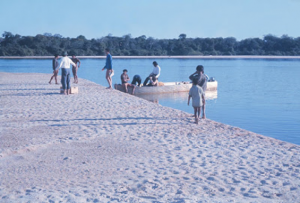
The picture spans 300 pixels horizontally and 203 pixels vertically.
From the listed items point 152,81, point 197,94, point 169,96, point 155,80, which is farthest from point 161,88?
point 197,94

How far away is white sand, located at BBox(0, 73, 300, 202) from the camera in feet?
15.8

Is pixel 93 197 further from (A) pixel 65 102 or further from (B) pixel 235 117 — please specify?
(B) pixel 235 117

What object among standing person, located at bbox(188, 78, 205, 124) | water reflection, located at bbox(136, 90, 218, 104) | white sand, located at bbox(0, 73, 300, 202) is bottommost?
Answer: water reflection, located at bbox(136, 90, 218, 104)

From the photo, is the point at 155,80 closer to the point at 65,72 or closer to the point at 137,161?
the point at 65,72

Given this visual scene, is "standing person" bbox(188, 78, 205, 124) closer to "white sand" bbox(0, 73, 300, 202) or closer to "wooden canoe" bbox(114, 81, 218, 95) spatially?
"white sand" bbox(0, 73, 300, 202)

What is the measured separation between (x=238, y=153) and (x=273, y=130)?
246 inches

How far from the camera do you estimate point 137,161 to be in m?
6.18

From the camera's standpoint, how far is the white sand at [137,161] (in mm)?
4809

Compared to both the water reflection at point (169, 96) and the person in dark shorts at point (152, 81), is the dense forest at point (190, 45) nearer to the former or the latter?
the water reflection at point (169, 96)

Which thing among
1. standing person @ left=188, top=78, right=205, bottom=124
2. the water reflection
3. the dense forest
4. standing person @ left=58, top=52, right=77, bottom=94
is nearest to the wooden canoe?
the water reflection

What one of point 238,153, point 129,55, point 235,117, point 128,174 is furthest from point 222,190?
point 129,55

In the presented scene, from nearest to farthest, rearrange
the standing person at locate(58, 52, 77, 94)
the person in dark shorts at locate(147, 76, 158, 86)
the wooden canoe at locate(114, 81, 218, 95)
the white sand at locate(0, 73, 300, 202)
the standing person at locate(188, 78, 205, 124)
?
1. the white sand at locate(0, 73, 300, 202)
2. the standing person at locate(188, 78, 205, 124)
3. the standing person at locate(58, 52, 77, 94)
4. the wooden canoe at locate(114, 81, 218, 95)
5. the person in dark shorts at locate(147, 76, 158, 86)

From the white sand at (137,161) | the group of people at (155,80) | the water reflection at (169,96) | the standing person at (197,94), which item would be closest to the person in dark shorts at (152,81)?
the group of people at (155,80)

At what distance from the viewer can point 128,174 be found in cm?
553
